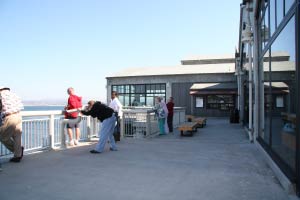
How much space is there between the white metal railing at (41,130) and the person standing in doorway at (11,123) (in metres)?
0.37

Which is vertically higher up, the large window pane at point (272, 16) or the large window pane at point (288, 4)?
the large window pane at point (272, 16)

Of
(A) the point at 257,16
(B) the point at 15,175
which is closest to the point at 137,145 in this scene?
(B) the point at 15,175

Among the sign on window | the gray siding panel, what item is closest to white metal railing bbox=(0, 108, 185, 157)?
the sign on window

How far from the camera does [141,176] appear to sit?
17.8 feet

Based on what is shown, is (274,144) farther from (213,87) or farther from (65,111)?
(213,87)

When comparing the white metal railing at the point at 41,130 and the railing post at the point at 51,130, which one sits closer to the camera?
the white metal railing at the point at 41,130

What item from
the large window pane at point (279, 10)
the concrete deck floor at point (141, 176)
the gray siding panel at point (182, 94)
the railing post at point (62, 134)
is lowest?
the concrete deck floor at point (141, 176)

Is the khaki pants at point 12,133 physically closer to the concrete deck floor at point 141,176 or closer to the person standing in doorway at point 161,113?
the concrete deck floor at point 141,176

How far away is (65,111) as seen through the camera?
8516 millimetres

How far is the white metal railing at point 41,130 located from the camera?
7.48 metres

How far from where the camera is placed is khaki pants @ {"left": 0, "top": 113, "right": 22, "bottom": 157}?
6.34 meters

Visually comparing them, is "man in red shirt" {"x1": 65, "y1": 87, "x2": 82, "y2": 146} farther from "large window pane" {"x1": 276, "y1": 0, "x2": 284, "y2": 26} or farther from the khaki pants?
"large window pane" {"x1": 276, "y1": 0, "x2": 284, "y2": 26}

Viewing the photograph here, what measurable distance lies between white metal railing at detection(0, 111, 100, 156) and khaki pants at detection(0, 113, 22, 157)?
1.03ft

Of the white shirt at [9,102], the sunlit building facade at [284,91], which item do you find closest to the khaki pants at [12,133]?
the white shirt at [9,102]
